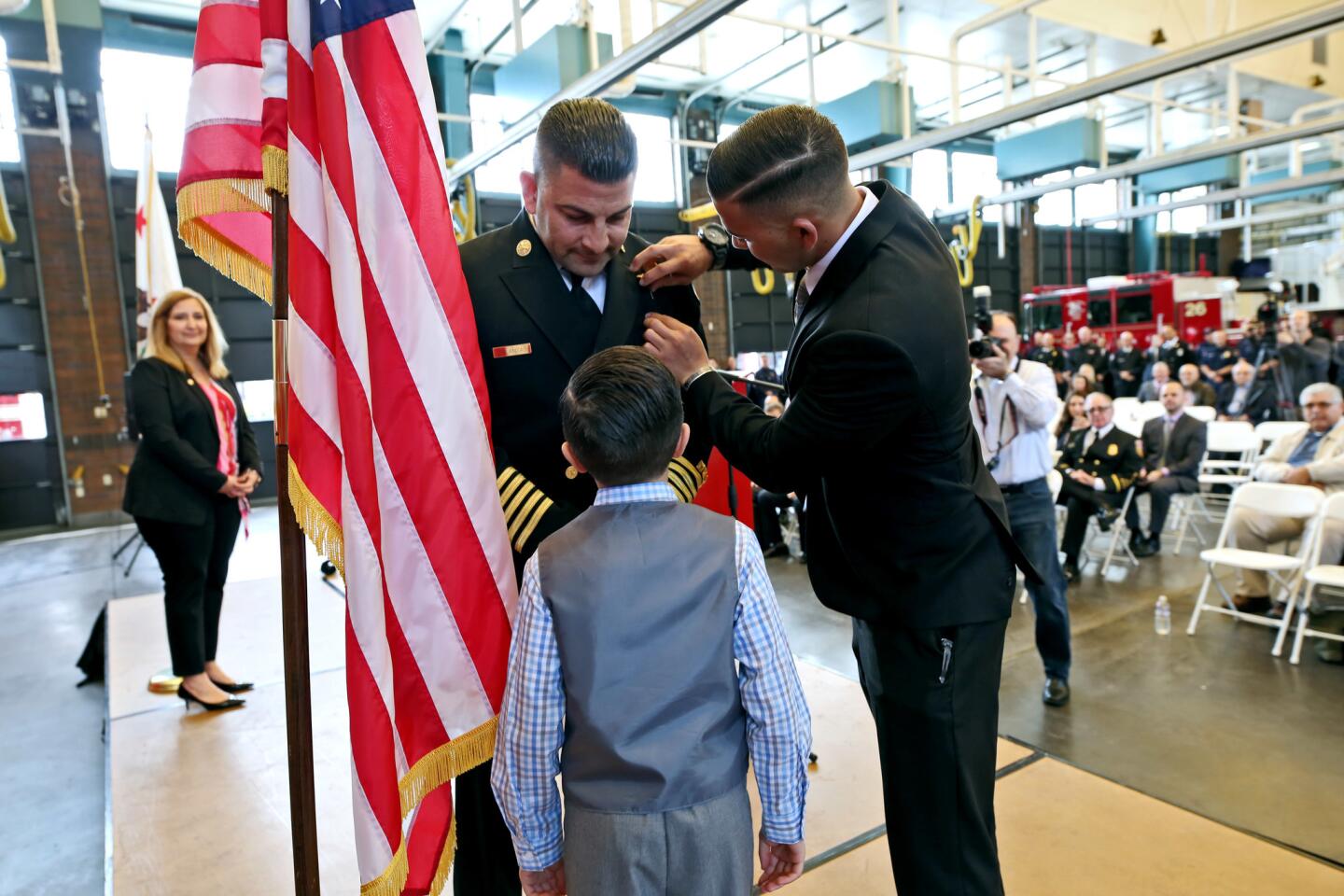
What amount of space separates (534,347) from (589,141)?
1.30 feet

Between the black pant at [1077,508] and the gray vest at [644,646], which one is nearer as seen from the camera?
the gray vest at [644,646]

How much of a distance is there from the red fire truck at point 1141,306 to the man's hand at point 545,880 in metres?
16.1

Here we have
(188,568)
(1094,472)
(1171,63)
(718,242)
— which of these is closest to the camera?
(718,242)

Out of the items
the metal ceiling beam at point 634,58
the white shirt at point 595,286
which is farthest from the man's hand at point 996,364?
the white shirt at point 595,286

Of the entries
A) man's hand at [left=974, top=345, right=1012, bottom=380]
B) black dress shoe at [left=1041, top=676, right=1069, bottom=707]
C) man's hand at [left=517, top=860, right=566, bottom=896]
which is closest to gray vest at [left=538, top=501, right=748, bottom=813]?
man's hand at [left=517, top=860, right=566, bottom=896]

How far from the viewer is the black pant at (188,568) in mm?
3293

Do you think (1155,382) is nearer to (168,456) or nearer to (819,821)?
(819,821)

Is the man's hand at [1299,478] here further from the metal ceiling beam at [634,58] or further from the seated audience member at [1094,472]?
the metal ceiling beam at [634,58]

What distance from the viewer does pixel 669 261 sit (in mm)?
1623

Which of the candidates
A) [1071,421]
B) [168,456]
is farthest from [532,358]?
[1071,421]

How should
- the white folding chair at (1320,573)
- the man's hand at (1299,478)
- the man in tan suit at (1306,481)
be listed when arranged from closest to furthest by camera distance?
the white folding chair at (1320,573), the man in tan suit at (1306,481), the man's hand at (1299,478)

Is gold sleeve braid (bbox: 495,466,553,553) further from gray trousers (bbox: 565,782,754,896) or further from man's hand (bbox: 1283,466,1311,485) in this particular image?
man's hand (bbox: 1283,466,1311,485)

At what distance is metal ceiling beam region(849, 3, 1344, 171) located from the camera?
3678 mm

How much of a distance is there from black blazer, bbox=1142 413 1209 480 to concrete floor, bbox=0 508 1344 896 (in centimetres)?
140
